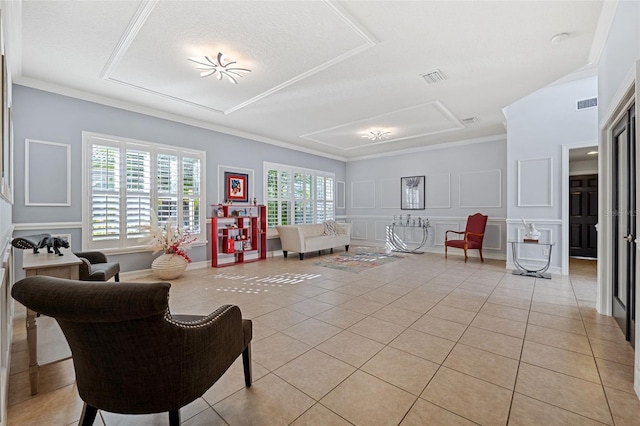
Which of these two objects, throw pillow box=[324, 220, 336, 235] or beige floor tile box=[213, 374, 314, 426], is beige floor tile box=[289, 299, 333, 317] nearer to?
beige floor tile box=[213, 374, 314, 426]

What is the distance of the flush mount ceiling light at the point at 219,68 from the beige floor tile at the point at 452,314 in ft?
11.9

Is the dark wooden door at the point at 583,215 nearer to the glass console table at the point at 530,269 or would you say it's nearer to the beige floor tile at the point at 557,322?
the glass console table at the point at 530,269

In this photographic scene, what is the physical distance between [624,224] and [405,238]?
5497 mm

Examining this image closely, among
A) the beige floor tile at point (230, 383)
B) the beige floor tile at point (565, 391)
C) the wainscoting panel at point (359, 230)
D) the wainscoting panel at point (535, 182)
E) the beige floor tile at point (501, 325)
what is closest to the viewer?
the beige floor tile at point (565, 391)

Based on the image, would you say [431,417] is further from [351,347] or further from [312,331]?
[312,331]

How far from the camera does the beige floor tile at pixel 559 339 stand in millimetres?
2303

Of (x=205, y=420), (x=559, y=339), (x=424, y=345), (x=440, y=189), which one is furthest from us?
(x=440, y=189)

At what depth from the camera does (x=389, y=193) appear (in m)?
8.41

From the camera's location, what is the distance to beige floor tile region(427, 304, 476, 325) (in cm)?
288

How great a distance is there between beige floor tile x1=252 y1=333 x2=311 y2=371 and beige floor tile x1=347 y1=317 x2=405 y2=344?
22.4 inches

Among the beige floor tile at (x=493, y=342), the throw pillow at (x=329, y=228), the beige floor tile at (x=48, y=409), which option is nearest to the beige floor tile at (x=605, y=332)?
the beige floor tile at (x=493, y=342)

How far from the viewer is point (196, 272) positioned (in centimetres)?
513

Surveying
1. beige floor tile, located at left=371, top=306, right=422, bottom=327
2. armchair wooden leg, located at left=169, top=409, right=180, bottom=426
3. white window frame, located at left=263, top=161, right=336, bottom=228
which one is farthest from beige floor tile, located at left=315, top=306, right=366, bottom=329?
white window frame, located at left=263, top=161, right=336, bottom=228

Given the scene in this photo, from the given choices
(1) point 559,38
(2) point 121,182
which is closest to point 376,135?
(1) point 559,38
